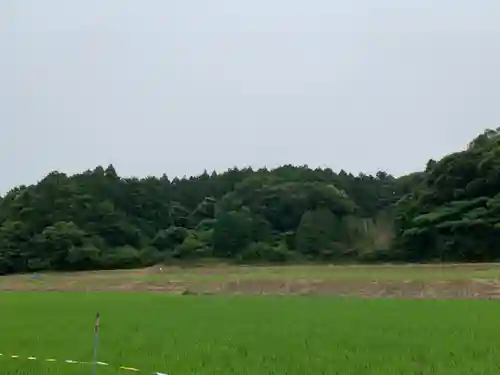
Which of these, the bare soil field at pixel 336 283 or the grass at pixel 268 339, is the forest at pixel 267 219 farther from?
the grass at pixel 268 339

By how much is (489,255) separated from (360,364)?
4269 cm

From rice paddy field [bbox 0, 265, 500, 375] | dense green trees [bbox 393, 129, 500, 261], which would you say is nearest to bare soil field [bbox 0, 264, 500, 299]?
rice paddy field [bbox 0, 265, 500, 375]

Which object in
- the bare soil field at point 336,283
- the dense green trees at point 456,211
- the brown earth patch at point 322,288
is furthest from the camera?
the dense green trees at point 456,211

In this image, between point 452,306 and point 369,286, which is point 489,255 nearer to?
point 369,286

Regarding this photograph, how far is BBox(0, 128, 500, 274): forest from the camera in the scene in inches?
2156

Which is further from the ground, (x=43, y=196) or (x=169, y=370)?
(x=43, y=196)

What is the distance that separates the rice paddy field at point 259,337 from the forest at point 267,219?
71.8 feet

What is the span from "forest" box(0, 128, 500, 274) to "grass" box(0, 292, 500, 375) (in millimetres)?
29556

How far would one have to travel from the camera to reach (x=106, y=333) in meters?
17.7

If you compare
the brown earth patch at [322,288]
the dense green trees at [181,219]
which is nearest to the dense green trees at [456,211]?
the dense green trees at [181,219]

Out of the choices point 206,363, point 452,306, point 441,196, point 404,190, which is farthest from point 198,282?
point 404,190

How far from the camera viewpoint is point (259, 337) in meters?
16.2

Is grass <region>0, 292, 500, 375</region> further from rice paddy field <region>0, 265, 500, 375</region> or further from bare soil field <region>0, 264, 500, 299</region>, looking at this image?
bare soil field <region>0, 264, 500, 299</region>

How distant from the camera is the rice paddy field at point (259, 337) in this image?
452 inches
